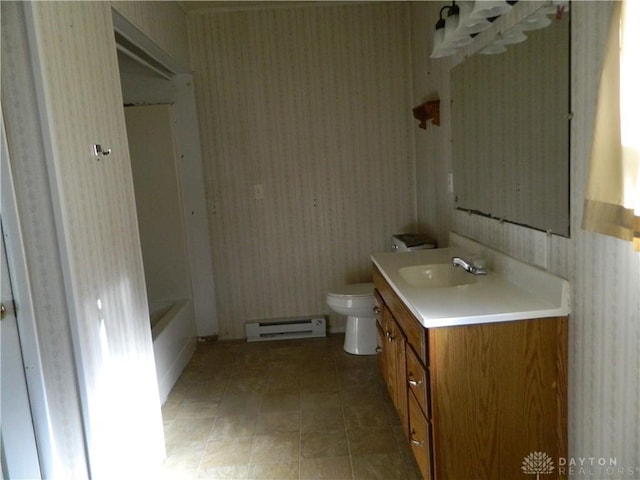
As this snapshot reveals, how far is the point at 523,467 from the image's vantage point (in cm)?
155

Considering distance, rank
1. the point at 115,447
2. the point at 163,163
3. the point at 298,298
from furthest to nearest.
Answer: the point at 298,298 → the point at 163,163 → the point at 115,447

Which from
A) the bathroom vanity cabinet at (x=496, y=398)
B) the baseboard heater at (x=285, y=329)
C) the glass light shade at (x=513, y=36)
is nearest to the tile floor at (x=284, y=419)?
the baseboard heater at (x=285, y=329)

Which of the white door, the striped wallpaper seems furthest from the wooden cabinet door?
the striped wallpaper

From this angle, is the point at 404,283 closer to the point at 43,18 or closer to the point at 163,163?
the point at 43,18

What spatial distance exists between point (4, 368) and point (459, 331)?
1.46m

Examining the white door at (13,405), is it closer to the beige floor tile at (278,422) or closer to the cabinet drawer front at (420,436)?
the beige floor tile at (278,422)

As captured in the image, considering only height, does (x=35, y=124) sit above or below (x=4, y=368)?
above

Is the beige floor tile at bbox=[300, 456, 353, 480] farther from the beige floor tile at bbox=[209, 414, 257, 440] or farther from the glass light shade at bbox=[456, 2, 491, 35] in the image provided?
the glass light shade at bbox=[456, 2, 491, 35]

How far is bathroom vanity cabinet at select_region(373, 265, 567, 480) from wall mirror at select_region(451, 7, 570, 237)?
0.42m

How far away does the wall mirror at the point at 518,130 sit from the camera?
152 centimetres

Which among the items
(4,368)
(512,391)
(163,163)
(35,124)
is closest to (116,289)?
(4,368)
